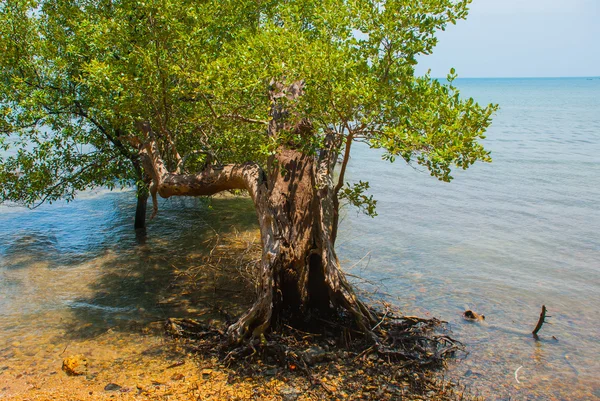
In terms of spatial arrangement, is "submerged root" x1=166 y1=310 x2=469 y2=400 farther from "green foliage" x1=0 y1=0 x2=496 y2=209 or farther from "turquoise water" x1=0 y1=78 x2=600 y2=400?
"green foliage" x1=0 y1=0 x2=496 y2=209

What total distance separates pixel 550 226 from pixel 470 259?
5.14 meters

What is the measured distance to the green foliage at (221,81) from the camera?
26.1 ft

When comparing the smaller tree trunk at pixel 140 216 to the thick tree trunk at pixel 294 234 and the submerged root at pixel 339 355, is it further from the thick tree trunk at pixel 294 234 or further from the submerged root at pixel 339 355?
the submerged root at pixel 339 355

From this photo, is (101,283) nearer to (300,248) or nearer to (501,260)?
(300,248)

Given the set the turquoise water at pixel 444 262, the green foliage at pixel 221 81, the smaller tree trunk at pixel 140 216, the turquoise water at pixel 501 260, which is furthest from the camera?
the smaller tree trunk at pixel 140 216

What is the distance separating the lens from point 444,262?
15586mm

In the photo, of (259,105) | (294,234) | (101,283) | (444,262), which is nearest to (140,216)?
(101,283)

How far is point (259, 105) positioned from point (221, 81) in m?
1.34

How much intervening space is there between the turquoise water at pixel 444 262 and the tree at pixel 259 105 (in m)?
2.13

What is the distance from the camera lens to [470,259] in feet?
52.4

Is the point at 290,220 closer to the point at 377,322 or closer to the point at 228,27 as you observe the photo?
the point at 377,322

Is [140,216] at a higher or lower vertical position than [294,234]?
lower

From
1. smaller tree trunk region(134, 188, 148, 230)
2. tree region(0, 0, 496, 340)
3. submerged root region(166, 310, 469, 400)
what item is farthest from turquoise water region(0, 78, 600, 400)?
tree region(0, 0, 496, 340)

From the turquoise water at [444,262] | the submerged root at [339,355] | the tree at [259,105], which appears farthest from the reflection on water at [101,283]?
the tree at [259,105]
